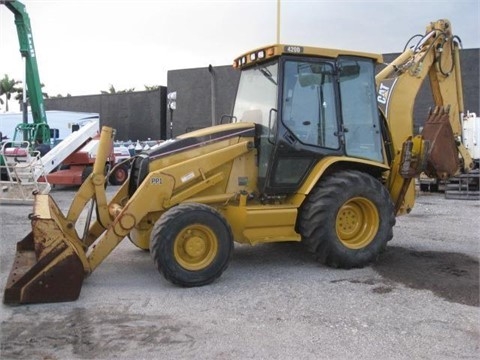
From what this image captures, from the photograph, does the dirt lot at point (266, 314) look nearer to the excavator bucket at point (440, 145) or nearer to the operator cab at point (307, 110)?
the excavator bucket at point (440, 145)

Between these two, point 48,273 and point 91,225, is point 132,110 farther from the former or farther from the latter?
point 48,273

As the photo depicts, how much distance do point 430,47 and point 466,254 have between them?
9.54 feet

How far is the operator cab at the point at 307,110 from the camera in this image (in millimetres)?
6293

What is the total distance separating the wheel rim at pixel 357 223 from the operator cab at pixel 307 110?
0.62m

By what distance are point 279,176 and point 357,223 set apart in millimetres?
1227

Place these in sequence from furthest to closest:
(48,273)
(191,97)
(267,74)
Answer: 1. (191,97)
2. (267,74)
3. (48,273)

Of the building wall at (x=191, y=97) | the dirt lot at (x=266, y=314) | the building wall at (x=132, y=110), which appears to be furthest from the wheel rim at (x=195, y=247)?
the building wall at (x=132, y=110)

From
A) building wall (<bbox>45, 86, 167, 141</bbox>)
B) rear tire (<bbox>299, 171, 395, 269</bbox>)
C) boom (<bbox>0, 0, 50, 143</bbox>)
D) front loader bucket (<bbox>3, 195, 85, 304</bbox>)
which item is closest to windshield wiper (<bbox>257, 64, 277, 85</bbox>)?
rear tire (<bbox>299, 171, 395, 269</bbox>)

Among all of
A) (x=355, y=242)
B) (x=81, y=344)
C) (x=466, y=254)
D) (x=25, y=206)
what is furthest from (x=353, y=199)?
(x=25, y=206)

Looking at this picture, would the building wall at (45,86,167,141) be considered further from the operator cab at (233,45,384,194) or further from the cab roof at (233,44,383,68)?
the operator cab at (233,45,384,194)

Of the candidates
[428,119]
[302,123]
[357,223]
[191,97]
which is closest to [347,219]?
[357,223]

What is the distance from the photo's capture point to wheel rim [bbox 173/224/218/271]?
18.5 ft

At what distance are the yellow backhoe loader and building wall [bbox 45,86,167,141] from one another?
1007 inches

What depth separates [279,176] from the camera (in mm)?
6352
